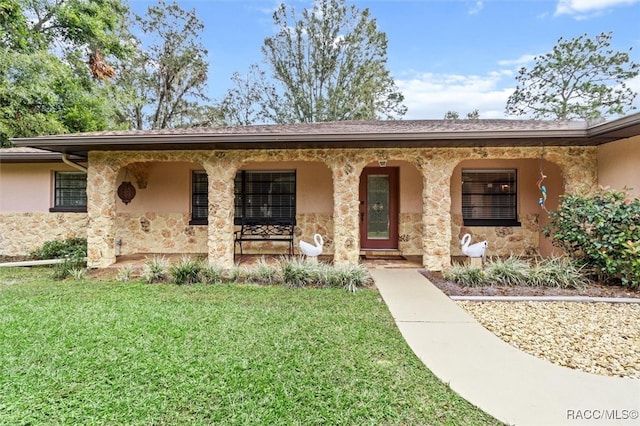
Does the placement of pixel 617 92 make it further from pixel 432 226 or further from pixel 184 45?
pixel 184 45

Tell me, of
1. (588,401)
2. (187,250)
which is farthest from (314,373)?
(187,250)

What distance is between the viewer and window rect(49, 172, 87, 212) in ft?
28.9

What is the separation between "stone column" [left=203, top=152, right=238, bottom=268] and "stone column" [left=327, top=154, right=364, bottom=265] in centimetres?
227

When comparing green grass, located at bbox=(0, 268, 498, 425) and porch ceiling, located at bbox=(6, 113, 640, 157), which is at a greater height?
porch ceiling, located at bbox=(6, 113, 640, 157)

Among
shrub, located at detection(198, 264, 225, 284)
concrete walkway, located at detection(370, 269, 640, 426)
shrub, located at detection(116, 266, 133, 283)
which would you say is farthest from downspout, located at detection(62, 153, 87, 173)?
concrete walkway, located at detection(370, 269, 640, 426)

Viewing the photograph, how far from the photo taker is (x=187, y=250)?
8.77m

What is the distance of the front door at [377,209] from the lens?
8.56 m

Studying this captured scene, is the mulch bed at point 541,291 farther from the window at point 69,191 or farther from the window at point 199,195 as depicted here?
the window at point 69,191

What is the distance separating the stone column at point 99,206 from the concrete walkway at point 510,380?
6.52m

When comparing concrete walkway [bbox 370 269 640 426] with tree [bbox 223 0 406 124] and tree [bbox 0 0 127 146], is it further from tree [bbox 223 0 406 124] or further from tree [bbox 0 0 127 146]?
tree [bbox 223 0 406 124]

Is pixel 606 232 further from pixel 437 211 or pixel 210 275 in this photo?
pixel 210 275

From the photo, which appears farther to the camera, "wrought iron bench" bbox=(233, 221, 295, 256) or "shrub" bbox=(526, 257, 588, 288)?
"wrought iron bench" bbox=(233, 221, 295, 256)

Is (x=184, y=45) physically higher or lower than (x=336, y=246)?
higher

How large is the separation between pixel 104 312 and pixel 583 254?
8042 mm
